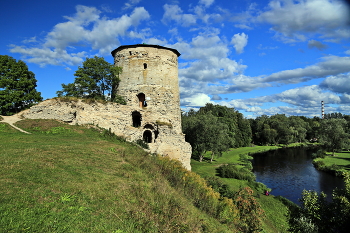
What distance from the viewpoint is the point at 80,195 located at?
5.70 meters

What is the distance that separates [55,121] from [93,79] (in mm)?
5735

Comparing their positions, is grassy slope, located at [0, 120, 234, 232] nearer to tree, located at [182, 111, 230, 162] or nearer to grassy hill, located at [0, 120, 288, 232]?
grassy hill, located at [0, 120, 288, 232]

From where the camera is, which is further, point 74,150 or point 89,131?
point 89,131

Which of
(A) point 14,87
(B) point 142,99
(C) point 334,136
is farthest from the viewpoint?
(C) point 334,136

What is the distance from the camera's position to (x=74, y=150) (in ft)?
31.8

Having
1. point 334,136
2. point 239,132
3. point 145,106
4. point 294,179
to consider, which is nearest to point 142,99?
point 145,106

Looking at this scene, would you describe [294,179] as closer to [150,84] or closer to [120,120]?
[150,84]

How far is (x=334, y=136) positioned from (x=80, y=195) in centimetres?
4771

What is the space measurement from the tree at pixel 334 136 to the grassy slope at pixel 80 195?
42645 mm

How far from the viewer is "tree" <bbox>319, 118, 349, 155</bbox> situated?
39000mm

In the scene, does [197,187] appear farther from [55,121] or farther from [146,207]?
[55,121]

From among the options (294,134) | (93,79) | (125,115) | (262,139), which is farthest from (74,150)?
(294,134)

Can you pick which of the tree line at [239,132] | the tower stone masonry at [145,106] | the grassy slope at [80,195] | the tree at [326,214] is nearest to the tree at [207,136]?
the tree line at [239,132]

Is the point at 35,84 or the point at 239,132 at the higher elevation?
the point at 35,84
